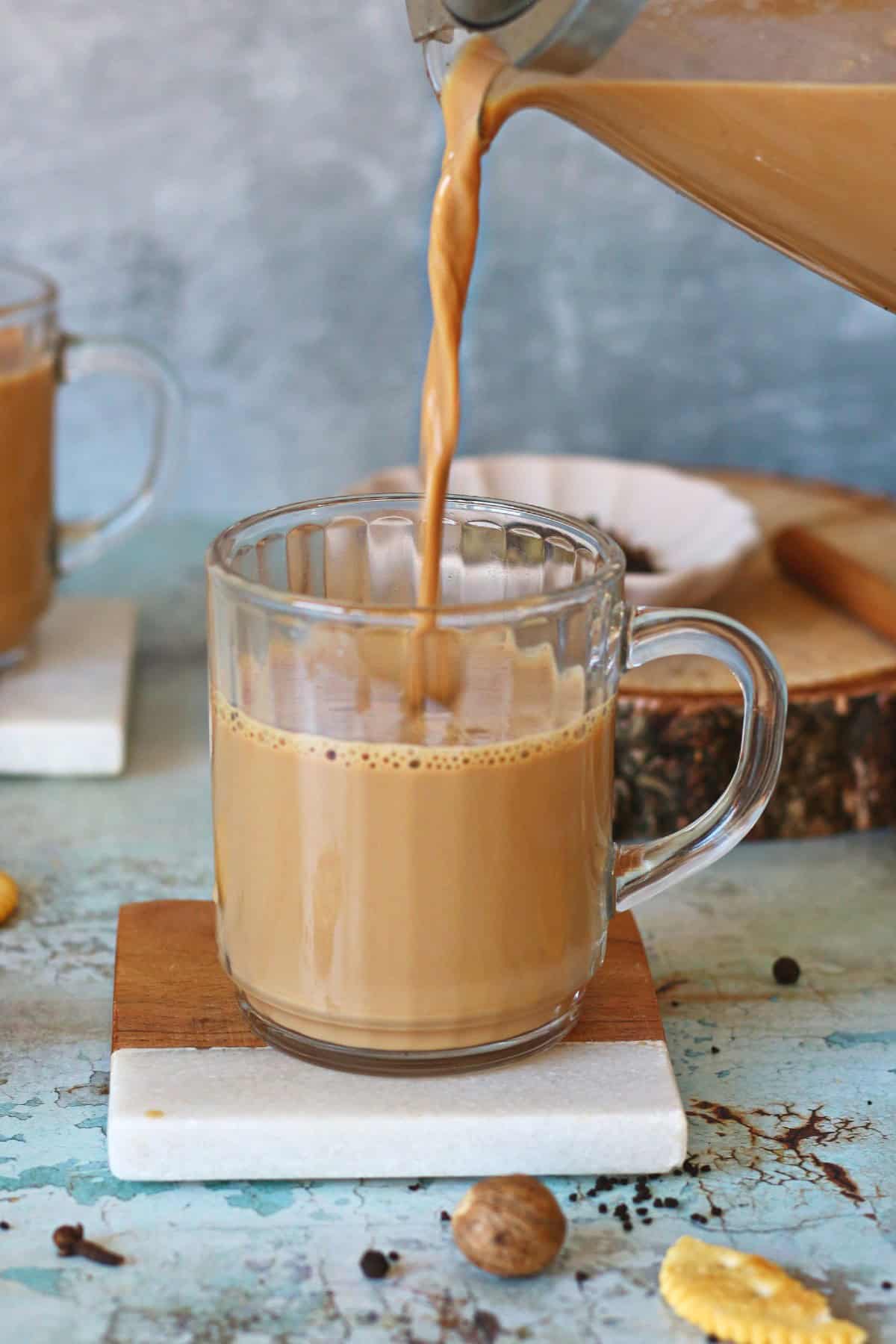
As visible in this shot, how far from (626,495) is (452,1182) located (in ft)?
2.80

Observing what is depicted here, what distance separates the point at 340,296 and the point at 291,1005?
1179 mm

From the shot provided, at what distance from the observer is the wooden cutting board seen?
770 mm

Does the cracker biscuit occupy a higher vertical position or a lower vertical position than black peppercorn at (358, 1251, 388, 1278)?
higher

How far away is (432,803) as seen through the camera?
2.49ft

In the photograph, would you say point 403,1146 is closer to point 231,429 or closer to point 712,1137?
point 712,1137

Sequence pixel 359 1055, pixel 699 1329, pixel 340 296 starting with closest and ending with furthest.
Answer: pixel 699 1329 < pixel 359 1055 < pixel 340 296

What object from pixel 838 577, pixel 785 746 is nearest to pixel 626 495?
pixel 838 577

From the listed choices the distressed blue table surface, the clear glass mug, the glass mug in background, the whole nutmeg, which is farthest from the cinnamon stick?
the whole nutmeg

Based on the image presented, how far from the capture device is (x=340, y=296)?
5.96 ft

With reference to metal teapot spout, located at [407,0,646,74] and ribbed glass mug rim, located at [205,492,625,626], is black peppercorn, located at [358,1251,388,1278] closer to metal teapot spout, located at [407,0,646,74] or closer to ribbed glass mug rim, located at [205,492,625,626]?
ribbed glass mug rim, located at [205,492,625,626]

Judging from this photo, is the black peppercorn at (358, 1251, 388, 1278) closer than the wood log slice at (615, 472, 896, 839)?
Yes

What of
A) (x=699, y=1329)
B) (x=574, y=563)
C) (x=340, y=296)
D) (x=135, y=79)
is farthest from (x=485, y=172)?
(x=699, y=1329)

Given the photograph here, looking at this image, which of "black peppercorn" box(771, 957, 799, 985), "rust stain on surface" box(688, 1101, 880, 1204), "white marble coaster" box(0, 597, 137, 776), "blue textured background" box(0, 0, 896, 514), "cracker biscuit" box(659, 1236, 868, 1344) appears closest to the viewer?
"cracker biscuit" box(659, 1236, 868, 1344)

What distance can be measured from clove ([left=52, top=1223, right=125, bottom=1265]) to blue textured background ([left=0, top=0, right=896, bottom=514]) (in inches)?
49.8
